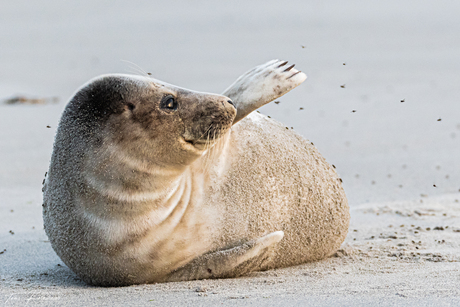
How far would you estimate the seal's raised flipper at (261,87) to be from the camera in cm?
392

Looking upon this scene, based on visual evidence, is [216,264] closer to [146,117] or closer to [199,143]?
[199,143]

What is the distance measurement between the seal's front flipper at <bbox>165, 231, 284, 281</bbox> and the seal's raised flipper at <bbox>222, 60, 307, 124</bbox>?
0.82 metres

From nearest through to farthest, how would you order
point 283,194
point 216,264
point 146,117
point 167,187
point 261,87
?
1. point 146,117
2. point 167,187
3. point 216,264
4. point 261,87
5. point 283,194

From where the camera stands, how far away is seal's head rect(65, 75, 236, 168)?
3.46 m

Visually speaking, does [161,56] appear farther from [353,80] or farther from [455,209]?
[455,209]

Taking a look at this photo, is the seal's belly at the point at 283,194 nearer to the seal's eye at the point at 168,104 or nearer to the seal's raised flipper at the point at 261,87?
the seal's raised flipper at the point at 261,87

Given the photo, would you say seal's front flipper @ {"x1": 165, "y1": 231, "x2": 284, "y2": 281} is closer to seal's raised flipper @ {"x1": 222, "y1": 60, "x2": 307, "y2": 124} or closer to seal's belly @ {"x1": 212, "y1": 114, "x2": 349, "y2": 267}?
seal's belly @ {"x1": 212, "y1": 114, "x2": 349, "y2": 267}

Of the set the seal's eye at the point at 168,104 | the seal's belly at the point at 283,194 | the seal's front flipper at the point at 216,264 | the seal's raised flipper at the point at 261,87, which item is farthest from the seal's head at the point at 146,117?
the seal's front flipper at the point at 216,264

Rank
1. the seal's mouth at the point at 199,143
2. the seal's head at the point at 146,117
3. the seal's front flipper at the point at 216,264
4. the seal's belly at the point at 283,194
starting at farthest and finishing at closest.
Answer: the seal's belly at the point at 283,194 < the seal's front flipper at the point at 216,264 < the seal's mouth at the point at 199,143 < the seal's head at the point at 146,117

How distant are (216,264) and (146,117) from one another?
1000 mm

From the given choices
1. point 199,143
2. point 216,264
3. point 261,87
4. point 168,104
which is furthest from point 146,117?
point 216,264

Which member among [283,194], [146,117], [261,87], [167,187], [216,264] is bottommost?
[216,264]

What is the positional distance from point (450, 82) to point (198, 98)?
467 inches

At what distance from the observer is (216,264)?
12.4 feet
